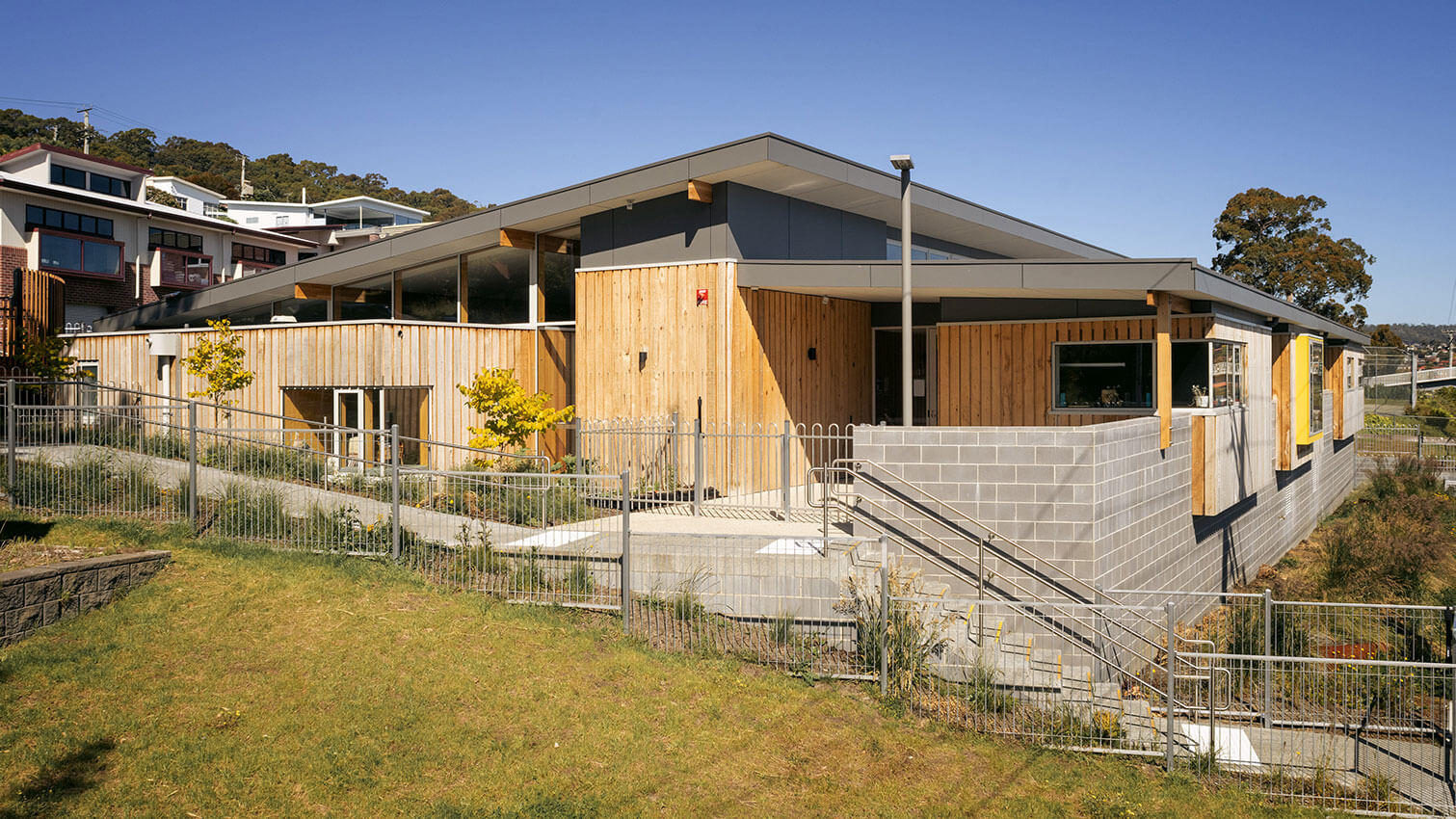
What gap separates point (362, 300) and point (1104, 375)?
658 inches

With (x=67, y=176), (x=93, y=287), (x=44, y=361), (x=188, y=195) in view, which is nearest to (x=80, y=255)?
(x=93, y=287)

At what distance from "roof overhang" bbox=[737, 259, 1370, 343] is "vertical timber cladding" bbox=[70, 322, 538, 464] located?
5.59 metres

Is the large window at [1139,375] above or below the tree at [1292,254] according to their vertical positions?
below

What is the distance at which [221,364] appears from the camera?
58.0 feet

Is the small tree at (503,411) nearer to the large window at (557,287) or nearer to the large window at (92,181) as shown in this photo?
the large window at (557,287)

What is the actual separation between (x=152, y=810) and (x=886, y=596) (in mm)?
5820

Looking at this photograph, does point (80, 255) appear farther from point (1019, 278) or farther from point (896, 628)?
point (896, 628)

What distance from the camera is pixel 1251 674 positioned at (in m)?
10.6

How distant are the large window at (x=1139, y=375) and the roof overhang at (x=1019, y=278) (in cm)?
87

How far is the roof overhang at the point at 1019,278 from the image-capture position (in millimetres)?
12266

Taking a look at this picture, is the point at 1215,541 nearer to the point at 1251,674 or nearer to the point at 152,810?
the point at 1251,674

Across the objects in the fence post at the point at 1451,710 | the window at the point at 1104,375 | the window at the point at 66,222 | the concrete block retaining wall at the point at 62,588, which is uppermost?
the window at the point at 66,222

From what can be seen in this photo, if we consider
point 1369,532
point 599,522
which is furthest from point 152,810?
point 1369,532

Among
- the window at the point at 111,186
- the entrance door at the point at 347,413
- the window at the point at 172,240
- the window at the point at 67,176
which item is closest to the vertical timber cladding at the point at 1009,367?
the entrance door at the point at 347,413
